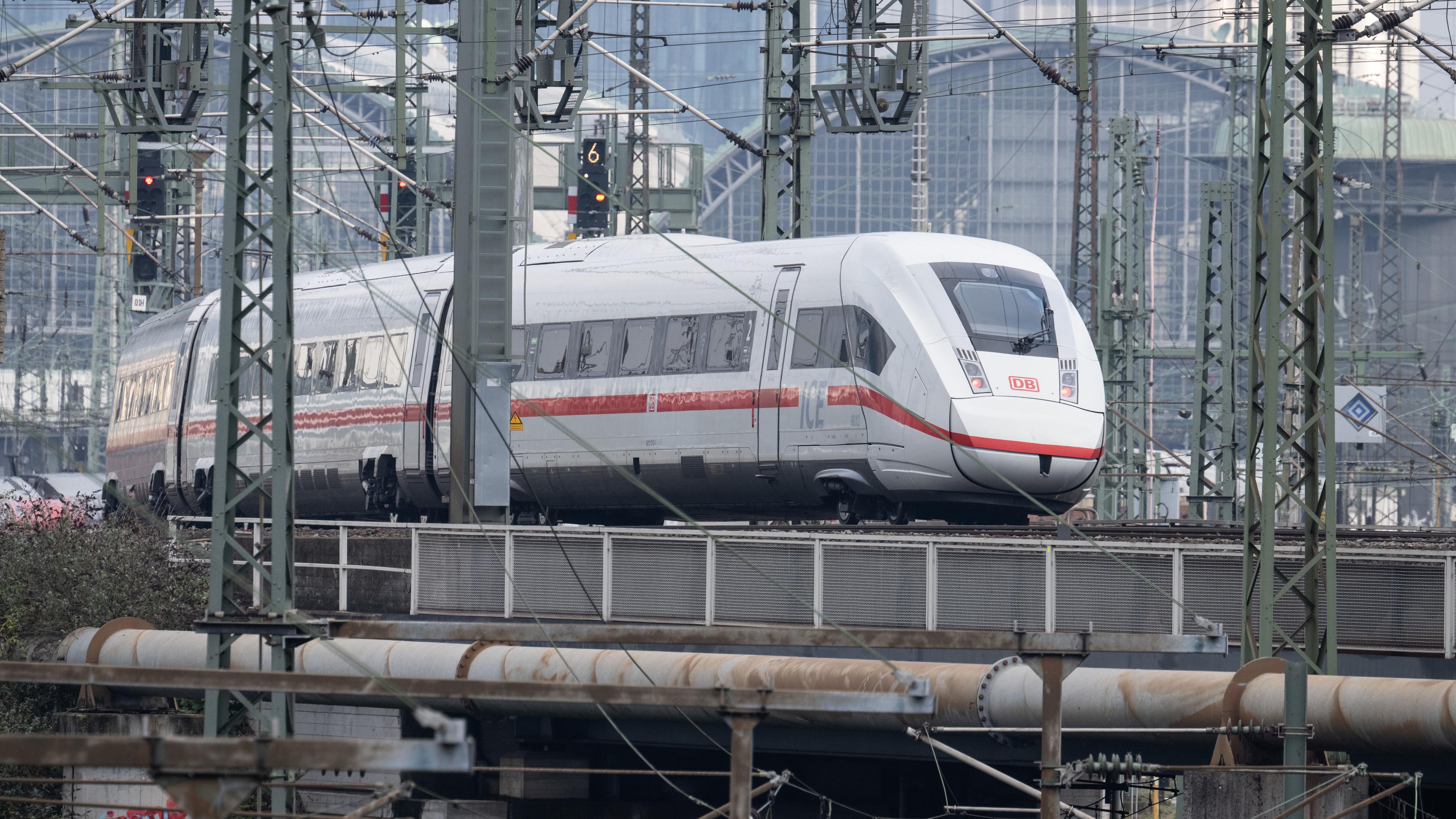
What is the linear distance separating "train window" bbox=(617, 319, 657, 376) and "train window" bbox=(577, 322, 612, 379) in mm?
265

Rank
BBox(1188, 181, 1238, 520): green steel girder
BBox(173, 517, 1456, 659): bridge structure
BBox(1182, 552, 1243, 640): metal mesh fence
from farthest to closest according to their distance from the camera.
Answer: BBox(1188, 181, 1238, 520): green steel girder, BBox(1182, 552, 1243, 640): metal mesh fence, BBox(173, 517, 1456, 659): bridge structure

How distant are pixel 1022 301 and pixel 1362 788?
1031cm

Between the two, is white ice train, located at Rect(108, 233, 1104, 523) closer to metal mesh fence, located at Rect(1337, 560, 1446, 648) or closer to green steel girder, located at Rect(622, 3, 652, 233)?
metal mesh fence, located at Rect(1337, 560, 1446, 648)

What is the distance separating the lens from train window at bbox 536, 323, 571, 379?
27.0 m

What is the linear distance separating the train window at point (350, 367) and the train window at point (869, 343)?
29.8 ft

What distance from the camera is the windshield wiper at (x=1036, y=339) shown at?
23.8 m

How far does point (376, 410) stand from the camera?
96.1ft

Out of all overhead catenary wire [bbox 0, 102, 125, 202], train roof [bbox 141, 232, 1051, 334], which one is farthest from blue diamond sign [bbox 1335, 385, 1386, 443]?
overhead catenary wire [bbox 0, 102, 125, 202]

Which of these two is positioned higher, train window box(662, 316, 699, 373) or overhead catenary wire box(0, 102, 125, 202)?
overhead catenary wire box(0, 102, 125, 202)

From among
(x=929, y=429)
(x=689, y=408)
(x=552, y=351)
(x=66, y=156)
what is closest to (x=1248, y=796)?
(x=929, y=429)

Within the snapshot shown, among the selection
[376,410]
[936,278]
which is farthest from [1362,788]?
[376,410]

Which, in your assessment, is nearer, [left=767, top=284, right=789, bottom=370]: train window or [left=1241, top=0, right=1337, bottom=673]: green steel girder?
[left=1241, top=0, right=1337, bottom=673]: green steel girder

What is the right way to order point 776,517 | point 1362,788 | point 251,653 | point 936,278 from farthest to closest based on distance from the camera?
1. point 776,517
2. point 936,278
3. point 251,653
4. point 1362,788

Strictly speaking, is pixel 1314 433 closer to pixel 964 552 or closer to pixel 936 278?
pixel 964 552
